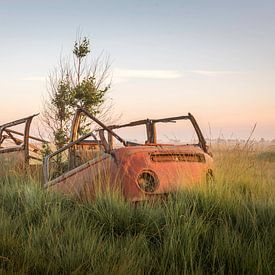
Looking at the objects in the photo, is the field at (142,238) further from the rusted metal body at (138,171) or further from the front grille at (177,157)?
the front grille at (177,157)

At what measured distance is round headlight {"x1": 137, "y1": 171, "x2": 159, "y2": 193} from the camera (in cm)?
454

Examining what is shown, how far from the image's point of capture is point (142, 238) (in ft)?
11.8

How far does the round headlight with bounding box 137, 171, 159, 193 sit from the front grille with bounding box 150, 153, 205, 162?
213 mm

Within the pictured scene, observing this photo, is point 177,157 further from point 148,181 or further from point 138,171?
point 138,171

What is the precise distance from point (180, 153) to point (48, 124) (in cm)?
1223

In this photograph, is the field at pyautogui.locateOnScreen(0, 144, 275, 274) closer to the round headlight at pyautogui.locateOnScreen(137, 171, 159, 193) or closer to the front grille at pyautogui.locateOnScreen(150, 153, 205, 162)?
the round headlight at pyautogui.locateOnScreen(137, 171, 159, 193)

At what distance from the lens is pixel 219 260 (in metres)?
3.36

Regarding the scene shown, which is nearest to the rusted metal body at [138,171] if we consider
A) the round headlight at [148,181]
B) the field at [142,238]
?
the round headlight at [148,181]

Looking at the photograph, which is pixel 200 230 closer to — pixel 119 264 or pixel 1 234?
pixel 119 264

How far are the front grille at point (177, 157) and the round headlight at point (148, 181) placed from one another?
0.21 metres

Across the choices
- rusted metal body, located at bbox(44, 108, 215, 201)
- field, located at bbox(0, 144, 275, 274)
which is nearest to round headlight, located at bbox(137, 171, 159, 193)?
rusted metal body, located at bbox(44, 108, 215, 201)

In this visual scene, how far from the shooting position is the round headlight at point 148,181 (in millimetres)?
4539

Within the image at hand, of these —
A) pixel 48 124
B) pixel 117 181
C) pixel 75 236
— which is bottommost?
pixel 75 236

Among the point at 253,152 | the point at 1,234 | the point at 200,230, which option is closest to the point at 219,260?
the point at 200,230
